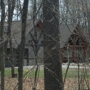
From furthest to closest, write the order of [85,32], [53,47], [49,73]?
[49,73], [53,47], [85,32]

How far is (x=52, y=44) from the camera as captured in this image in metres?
6.84

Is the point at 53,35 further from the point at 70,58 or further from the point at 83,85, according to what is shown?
the point at 83,85

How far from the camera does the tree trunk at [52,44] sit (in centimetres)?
678

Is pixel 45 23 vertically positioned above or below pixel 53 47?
above

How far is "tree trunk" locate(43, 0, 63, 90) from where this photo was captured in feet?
22.2

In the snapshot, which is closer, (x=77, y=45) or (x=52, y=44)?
(x=77, y=45)

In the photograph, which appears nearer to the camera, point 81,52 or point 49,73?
point 81,52

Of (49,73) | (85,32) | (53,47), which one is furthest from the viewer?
(49,73)

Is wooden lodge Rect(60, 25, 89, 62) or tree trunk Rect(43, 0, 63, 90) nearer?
wooden lodge Rect(60, 25, 89, 62)

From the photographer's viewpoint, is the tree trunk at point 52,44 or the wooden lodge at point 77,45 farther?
the tree trunk at point 52,44

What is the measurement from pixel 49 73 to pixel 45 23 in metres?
1.25

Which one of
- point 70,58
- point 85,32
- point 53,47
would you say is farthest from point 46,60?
point 85,32

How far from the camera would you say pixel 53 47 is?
667 cm

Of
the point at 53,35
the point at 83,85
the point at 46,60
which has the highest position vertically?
the point at 53,35
